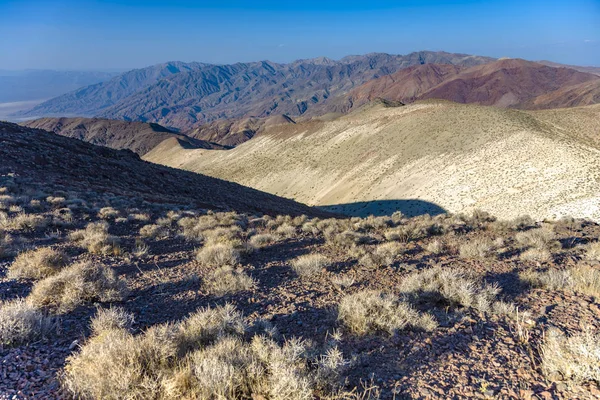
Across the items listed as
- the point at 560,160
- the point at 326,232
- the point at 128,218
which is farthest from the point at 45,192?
the point at 560,160

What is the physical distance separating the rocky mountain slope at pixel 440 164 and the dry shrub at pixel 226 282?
2588 cm

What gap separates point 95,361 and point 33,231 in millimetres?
8843

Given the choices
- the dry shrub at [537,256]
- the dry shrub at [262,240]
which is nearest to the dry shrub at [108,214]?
the dry shrub at [262,240]

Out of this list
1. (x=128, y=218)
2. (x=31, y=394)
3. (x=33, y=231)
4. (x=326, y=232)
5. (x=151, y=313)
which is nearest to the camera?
(x=31, y=394)

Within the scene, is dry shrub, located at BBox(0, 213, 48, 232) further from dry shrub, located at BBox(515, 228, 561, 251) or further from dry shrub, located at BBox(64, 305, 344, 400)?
dry shrub, located at BBox(515, 228, 561, 251)

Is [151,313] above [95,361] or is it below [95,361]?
below

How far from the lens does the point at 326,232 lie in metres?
11.2

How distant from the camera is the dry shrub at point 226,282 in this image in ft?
20.6

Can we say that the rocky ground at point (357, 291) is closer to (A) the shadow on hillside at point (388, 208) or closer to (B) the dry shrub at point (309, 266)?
(B) the dry shrub at point (309, 266)

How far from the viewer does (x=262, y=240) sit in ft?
32.9

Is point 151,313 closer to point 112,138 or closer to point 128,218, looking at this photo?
point 128,218

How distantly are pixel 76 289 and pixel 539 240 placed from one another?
1210cm

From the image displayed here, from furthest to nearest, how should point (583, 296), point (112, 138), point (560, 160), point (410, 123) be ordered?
point (112, 138) → point (410, 123) → point (560, 160) → point (583, 296)

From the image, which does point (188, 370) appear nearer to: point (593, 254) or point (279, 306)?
point (279, 306)
